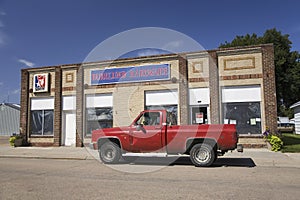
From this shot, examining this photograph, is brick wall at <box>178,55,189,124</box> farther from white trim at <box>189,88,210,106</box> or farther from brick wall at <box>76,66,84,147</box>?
brick wall at <box>76,66,84,147</box>

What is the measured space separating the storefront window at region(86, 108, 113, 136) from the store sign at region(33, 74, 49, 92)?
3567mm

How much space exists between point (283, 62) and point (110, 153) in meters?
26.7

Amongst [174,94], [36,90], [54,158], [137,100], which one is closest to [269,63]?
[174,94]

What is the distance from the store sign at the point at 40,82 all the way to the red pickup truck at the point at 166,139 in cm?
1008

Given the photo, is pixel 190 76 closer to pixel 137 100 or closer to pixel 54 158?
pixel 137 100

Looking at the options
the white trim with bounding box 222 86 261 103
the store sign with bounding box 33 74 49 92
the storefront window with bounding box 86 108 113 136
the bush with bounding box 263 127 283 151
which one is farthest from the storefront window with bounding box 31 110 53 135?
the bush with bounding box 263 127 283 151

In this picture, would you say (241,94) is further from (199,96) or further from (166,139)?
(166,139)

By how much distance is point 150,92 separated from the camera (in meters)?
16.9

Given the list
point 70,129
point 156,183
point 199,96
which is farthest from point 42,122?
point 156,183

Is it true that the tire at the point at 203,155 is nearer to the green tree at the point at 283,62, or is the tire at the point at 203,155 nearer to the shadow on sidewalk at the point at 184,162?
the shadow on sidewalk at the point at 184,162

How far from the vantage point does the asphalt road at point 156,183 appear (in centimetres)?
561

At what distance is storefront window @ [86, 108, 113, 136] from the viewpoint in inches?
694

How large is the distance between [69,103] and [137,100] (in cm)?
498

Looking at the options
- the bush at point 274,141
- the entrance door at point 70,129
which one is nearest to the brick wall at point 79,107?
the entrance door at point 70,129
